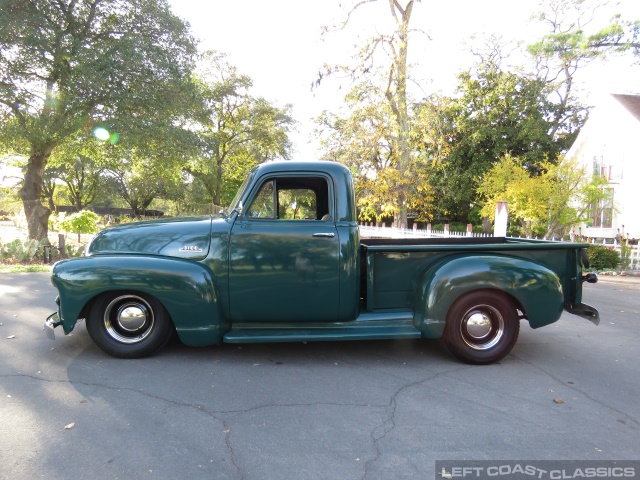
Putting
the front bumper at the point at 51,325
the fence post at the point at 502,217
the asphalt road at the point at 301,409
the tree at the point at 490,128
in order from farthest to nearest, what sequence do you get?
the tree at the point at 490,128, the fence post at the point at 502,217, the front bumper at the point at 51,325, the asphalt road at the point at 301,409

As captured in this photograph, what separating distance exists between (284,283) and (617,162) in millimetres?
25583

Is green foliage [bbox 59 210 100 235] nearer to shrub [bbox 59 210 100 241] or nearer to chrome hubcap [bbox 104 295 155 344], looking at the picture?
shrub [bbox 59 210 100 241]

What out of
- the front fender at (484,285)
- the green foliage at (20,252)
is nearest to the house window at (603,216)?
the front fender at (484,285)

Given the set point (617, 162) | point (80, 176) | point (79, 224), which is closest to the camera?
point (79, 224)

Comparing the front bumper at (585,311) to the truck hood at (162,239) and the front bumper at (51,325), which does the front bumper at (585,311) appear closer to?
the truck hood at (162,239)

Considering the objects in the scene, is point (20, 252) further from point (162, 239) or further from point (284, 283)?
point (284, 283)

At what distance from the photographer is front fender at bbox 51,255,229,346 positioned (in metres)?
3.76

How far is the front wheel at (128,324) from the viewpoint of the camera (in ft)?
12.9

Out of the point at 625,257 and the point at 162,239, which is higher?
the point at 162,239

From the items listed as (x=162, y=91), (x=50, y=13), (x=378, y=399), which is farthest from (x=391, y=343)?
(x=50, y=13)

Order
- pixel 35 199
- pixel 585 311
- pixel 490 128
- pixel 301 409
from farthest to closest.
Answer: pixel 490 128 → pixel 35 199 → pixel 585 311 → pixel 301 409

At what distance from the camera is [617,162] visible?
889 inches

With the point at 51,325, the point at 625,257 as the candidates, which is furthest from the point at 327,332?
the point at 625,257

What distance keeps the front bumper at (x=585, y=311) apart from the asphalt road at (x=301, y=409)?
0.48 meters
